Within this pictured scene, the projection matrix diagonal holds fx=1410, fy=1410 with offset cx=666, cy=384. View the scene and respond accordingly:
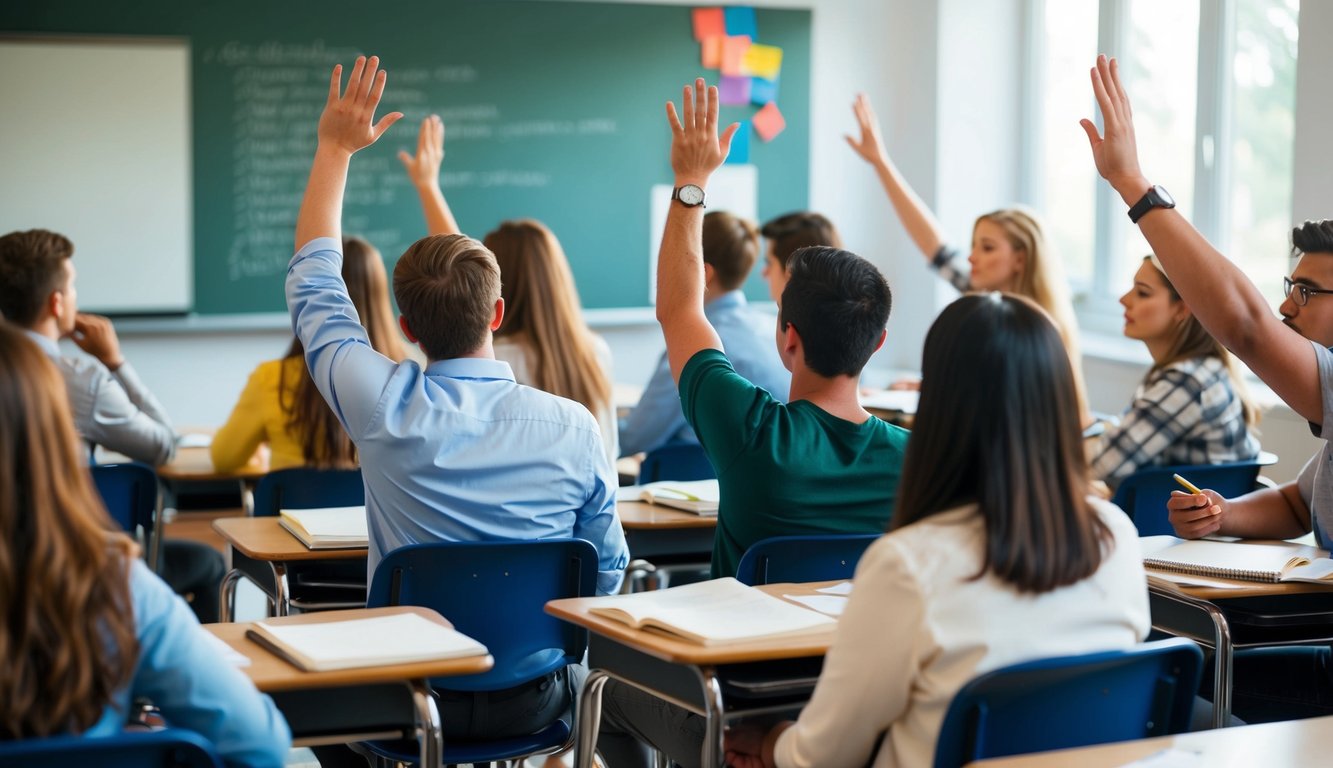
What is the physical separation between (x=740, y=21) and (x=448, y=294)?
4.37 metres

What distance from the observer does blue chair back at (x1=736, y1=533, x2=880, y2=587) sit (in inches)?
89.4

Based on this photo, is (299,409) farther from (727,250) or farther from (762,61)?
(762,61)

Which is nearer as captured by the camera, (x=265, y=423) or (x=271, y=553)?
(x=271, y=553)

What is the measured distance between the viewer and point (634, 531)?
10.2ft

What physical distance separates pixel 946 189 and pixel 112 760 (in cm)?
568

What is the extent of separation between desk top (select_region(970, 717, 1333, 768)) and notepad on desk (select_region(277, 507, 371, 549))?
1.44 m

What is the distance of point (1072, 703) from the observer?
1663 millimetres

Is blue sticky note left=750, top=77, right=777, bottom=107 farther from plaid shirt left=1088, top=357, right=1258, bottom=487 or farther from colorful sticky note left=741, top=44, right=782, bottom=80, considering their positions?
plaid shirt left=1088, top=357, right=1258, bottom=487

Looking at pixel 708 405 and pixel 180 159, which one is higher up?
pixel 180 159

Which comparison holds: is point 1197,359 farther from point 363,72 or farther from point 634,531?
point 363,72

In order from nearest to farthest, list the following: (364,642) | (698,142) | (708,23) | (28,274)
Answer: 1. (364,642)
2. (698,142)
3. (28,274)
4. (708,23)

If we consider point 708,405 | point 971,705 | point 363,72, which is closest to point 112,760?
point 971,705

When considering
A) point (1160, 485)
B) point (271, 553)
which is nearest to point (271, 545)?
point (271, 553)

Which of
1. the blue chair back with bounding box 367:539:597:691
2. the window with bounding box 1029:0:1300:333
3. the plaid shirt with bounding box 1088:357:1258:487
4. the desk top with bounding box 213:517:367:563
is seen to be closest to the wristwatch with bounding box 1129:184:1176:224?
the blue chair back with bounding box 367:539:597:691
